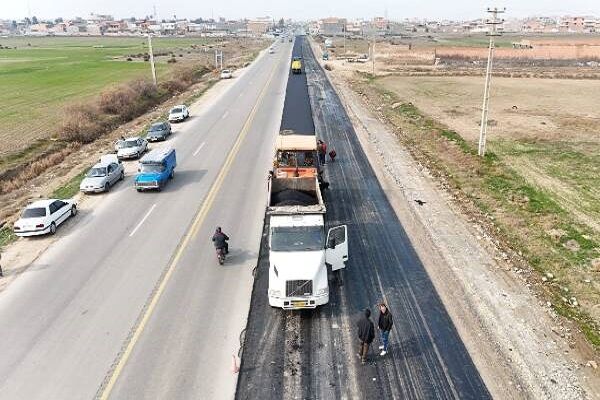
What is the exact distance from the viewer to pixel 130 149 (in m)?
34.8

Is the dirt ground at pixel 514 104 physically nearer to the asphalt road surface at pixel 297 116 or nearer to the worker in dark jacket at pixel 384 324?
the asphalt road surface at pixel 297 116

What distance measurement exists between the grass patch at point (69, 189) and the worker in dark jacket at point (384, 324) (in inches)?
837

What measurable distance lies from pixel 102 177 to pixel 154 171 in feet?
10.0

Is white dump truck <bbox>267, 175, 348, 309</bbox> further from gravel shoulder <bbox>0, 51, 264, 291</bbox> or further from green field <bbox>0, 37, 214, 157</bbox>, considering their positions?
green field <bbox>0, 37, 214, 157</bbox>

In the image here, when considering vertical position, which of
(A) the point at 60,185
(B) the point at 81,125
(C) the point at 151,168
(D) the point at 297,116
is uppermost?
(D) the point at 297,116

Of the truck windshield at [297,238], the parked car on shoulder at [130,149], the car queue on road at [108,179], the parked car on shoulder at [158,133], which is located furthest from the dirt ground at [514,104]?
the truck windshield at [297,238]

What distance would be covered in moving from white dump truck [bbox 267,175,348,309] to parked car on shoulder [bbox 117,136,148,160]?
1946cm

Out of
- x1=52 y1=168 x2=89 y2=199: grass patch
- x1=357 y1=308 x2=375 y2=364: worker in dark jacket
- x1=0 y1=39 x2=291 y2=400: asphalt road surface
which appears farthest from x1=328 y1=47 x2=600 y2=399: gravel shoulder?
x1=52 y1=168 x2=89 y2=199: grass patch

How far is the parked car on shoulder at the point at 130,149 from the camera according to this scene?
3444 centimetres

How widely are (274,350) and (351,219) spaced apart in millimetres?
10243

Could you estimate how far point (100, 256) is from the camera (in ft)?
65.1

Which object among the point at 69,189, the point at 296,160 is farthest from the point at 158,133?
the point at 296,160

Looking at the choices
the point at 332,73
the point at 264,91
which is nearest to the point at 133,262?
the point at 264,91

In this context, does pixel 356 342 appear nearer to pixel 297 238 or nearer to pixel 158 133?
pixel 297 238
